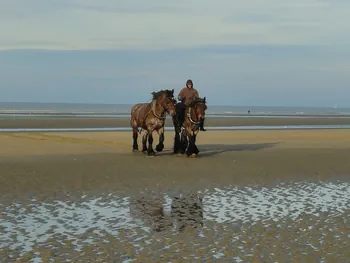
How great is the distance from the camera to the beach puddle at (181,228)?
657 cm

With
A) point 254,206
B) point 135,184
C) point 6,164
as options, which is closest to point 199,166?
point 135,184

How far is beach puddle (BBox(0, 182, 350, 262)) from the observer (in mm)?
6574

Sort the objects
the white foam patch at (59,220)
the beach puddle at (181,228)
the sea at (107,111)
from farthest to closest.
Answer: the sea at (107,111), the white foam patch at (59,220), the beach puddle at (181,228)

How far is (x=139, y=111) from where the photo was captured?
60.6 feet

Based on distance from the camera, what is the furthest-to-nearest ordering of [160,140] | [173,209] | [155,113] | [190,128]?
1. [160,140]
2. [155,113]
3. [190,128]
4. [173,209]

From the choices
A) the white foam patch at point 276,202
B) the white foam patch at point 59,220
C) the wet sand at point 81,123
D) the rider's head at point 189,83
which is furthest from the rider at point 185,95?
the wet sand at point 81,123

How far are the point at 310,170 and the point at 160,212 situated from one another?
6584 millimetres

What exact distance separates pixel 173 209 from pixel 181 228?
55.3 inches

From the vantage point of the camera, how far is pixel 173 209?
9.30m

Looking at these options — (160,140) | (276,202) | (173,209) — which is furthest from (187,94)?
(173,209)

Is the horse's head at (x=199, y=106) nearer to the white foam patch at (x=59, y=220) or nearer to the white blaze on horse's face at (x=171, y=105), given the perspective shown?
the white blaze on horse's face at (x=171, y=105)

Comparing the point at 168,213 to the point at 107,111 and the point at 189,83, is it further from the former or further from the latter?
the point at 107,111

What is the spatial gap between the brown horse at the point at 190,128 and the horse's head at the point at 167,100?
1.47 ft

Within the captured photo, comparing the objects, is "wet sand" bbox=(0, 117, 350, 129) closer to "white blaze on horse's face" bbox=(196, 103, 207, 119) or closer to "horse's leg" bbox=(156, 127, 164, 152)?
"horse's leg" bbox=(156, 127, 164, 152)
